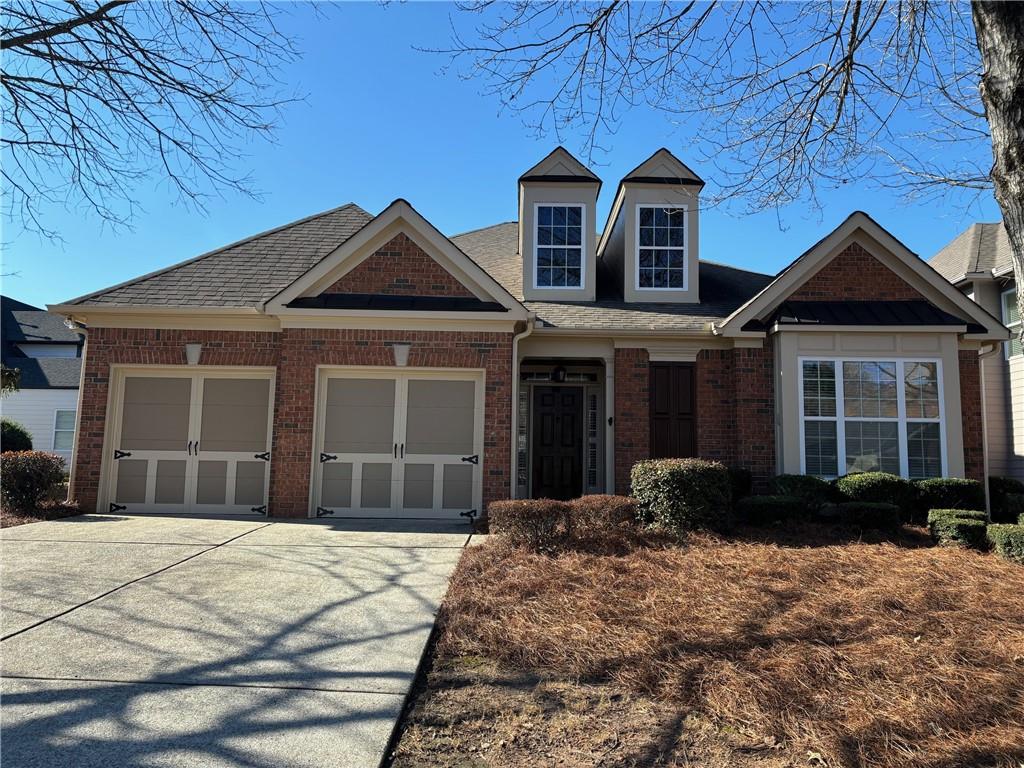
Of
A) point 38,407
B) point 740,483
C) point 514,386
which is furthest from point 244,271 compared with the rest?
point 38,407

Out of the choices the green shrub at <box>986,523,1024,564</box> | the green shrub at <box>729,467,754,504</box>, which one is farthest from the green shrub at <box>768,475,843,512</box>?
the green shrub at <box>986,523,1024,564</box>

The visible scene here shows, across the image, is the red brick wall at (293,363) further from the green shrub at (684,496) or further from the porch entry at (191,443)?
the green shrub at (684,496)

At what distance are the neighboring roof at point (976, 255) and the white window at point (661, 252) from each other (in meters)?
7.32

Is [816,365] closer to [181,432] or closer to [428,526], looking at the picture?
[428,526]

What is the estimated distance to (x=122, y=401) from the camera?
1029cm

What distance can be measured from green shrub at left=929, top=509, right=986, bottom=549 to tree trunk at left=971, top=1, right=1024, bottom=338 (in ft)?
16.3

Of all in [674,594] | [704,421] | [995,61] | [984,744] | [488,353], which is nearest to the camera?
[984,744]

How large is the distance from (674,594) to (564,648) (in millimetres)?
1547

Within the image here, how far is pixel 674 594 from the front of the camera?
529 centimetres

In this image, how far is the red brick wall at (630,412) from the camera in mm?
10711

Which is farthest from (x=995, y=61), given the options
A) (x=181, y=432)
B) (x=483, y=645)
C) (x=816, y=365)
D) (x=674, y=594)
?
(x=181, y=432)

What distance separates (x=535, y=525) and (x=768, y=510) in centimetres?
345

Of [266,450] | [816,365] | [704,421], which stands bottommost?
[266,450]

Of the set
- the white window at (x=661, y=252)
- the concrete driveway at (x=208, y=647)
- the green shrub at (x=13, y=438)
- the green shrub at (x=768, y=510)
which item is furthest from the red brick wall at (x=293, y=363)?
the green shrub at (x=13, y=438)
